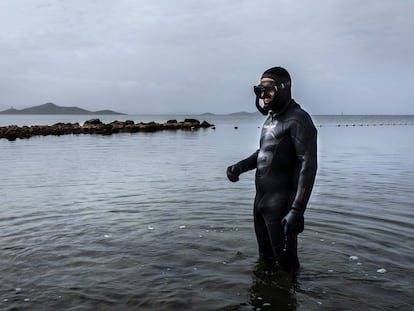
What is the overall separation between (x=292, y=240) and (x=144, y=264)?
2421mm

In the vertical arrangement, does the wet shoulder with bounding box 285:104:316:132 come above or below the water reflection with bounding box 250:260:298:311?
above

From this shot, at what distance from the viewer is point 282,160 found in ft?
18.9

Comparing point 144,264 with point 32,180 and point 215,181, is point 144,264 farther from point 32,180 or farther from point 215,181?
point 32,180

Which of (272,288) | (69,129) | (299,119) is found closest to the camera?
(299,119)

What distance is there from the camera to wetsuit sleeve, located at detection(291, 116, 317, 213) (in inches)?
211

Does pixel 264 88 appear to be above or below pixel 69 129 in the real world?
above

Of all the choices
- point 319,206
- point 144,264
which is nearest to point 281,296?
point 144,264

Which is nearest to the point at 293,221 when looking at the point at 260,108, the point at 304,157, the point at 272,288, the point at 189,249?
the point at 304,157

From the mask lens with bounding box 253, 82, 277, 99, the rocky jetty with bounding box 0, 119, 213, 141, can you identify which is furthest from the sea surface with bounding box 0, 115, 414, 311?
the rocky jetty with bounding box 0, 119, 213, 141

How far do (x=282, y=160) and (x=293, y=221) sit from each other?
2.91 feet

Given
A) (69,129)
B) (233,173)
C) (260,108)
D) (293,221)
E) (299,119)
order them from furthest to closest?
1. (69,129)
2. (233,173)
3. (260,108)
4. (299,119)
5. (293,221)

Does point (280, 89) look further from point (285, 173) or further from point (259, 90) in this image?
point (285, 173)

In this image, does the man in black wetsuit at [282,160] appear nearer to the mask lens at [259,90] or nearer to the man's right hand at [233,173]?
the mask lens at [259,90]

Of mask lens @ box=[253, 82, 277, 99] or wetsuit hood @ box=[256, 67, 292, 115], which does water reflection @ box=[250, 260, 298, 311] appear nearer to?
wetsuit hood @ box=[256, 67, 292, 115]
